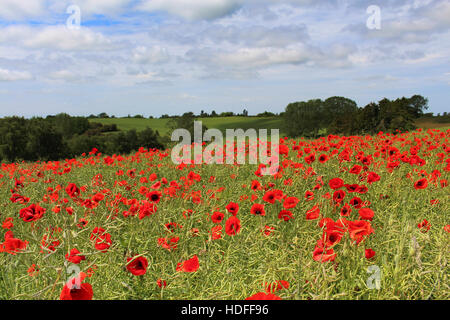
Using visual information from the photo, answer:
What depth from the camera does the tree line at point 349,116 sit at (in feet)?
93.6

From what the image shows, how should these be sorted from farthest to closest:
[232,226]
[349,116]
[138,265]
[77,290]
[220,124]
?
[220,124]
[349,116]
[232,226]
[138,265]
[77,290]

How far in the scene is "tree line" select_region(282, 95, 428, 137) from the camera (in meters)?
28.5

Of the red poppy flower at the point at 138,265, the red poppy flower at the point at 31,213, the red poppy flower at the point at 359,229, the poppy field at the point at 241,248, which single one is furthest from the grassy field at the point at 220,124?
the red poppy flower at the point at 138,265

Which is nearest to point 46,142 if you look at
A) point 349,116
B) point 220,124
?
point 220,124

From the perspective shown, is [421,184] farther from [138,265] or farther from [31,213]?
[31,213]

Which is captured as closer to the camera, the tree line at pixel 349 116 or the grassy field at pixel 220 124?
the tree line at pixel 349 116

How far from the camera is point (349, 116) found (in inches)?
1387

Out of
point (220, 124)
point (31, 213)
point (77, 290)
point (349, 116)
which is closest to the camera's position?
point (77, 290)

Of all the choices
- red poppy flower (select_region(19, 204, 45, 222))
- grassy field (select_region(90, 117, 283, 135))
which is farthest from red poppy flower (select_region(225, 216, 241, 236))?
grassy field (select_region(90, 117, 283, 135))

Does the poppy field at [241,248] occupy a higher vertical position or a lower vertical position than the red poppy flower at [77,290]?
lower

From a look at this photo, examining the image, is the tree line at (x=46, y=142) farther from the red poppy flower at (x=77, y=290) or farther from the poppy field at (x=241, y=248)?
the red poppy flower at (x=77, y=290)

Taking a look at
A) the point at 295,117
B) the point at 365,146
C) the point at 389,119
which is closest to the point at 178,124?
the point at 295,117

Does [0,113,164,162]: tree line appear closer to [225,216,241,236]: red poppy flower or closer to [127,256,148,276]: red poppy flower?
[225,216,241,236]: red poppy flower
